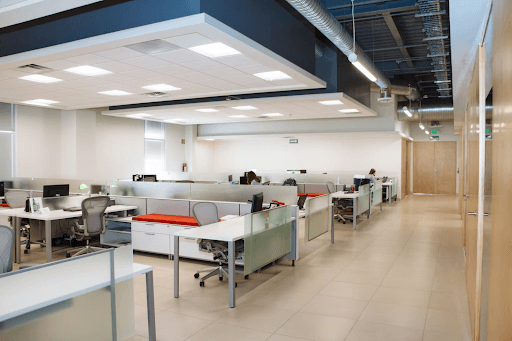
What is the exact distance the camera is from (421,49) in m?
10.2

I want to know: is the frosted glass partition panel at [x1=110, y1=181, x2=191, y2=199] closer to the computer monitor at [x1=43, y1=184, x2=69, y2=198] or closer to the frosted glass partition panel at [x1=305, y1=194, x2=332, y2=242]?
the computer monitor at [x1=43, y1=184, x2=69, y2=198]

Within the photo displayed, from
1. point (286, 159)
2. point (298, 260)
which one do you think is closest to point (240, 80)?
point (298, 260)

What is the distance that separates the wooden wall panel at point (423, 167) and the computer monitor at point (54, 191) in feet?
50.5

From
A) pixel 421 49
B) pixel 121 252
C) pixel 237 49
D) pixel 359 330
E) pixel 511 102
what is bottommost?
pixel 359 330

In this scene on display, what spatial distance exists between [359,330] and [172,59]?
4.08 m

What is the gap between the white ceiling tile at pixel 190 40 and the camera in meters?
4.41

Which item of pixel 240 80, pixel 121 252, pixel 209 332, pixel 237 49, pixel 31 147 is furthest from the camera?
pixel 31 147

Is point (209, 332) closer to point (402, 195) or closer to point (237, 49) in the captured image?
point (237, 49)

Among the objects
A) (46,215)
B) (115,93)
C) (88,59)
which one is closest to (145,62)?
(88,59)

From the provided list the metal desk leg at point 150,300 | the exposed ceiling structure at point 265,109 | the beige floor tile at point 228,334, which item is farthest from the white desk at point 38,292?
the exposed ceiling structure at point 265,109

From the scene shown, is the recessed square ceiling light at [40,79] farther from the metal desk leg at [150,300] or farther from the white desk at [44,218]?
the metal desk leg at [150,300]

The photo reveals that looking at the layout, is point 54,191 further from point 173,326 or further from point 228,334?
point 228,334

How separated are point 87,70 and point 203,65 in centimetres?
186

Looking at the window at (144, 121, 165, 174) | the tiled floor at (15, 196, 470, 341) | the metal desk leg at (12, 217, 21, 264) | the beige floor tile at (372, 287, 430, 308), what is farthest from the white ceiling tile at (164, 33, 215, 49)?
the window at (144, 121, 165, 174)
